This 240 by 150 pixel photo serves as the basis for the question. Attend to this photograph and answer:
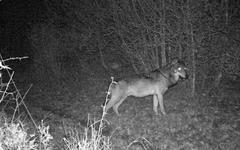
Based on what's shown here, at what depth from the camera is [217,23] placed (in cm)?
827

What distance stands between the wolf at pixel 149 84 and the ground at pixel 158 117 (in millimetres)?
712

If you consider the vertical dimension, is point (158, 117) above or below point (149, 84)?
below

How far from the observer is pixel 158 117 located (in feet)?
27.0

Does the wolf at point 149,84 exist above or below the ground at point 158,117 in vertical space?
above

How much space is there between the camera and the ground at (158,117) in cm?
641

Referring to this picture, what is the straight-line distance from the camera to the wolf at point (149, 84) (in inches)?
322

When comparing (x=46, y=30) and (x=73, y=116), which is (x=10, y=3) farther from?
(x=73, y=116)

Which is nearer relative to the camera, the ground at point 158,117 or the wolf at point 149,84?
the ground at point 158,117

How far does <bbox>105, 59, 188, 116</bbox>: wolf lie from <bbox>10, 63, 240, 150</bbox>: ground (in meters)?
0.71

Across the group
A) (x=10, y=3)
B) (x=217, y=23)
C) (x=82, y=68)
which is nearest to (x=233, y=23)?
(x=217, y=23)

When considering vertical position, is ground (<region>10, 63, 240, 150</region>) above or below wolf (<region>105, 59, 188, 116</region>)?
below

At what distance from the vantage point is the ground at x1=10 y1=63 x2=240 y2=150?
641cm

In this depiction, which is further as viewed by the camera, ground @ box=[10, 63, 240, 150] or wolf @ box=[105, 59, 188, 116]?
wolf @ box=[105, 59, 188, 116]

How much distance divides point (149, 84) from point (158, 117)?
3.66ft
